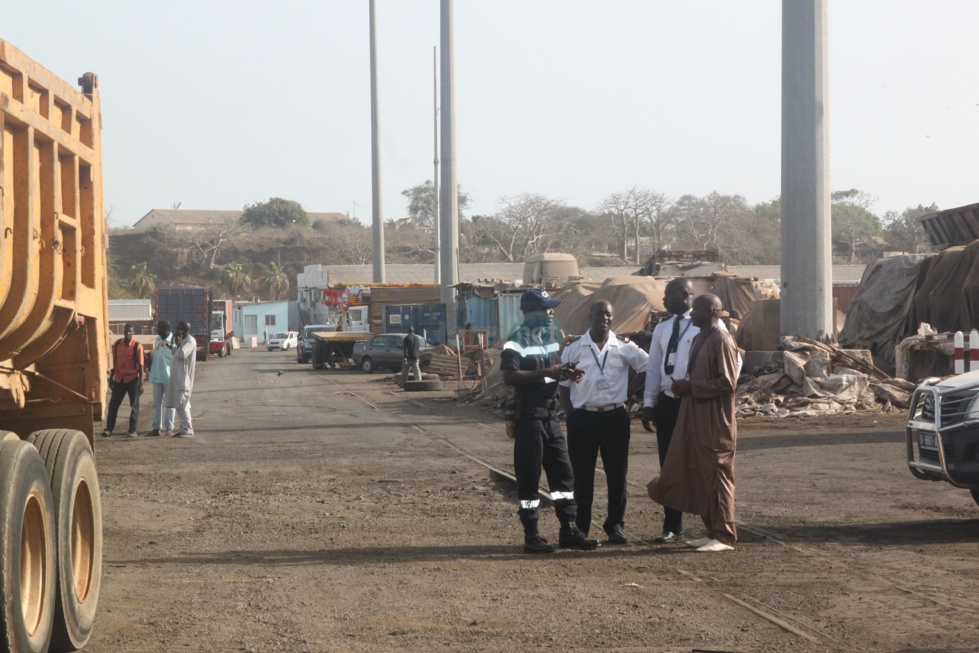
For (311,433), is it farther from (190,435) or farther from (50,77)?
(50,77)

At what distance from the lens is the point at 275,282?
10706 cm

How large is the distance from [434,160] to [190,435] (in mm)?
34674

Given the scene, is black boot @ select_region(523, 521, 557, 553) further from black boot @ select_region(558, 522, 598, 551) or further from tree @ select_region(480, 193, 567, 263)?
tree @ select_region(480, 193, 567, 263)

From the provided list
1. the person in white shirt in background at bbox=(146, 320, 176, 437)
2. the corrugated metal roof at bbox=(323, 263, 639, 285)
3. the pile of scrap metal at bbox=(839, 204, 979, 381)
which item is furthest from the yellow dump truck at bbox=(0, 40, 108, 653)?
the corrugated metal roof at bbox=(323, 263, 639, 285)

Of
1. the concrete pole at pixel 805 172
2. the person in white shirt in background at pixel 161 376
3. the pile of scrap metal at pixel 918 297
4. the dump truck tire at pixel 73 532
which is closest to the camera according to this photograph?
the dump truck tire at pixel 73 532

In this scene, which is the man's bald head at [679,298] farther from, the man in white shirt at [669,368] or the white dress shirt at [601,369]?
the white dress shirt at [601,369]

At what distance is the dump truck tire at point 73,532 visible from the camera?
538 cm

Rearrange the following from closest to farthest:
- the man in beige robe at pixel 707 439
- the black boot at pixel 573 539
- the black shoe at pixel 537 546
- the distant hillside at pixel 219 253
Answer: the man in beige robe at pixel 707 439 → the black shoe at pixel 537 546 → the black boot at pixel 573 539 → the distant hillside at pixel 219 253

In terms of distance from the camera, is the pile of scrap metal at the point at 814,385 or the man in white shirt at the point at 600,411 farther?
the pile of scrap metal at the point at 814,385

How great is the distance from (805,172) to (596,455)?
14.1m

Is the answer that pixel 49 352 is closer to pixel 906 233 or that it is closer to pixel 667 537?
pixel 667 537

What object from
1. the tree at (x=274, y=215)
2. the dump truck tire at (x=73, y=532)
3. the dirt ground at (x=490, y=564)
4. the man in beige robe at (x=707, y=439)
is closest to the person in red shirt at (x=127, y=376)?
the dirt ground at (x=490, y=564)

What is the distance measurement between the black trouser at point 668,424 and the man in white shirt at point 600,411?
29cm

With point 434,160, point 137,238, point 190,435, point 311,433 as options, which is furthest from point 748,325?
point 137,238
